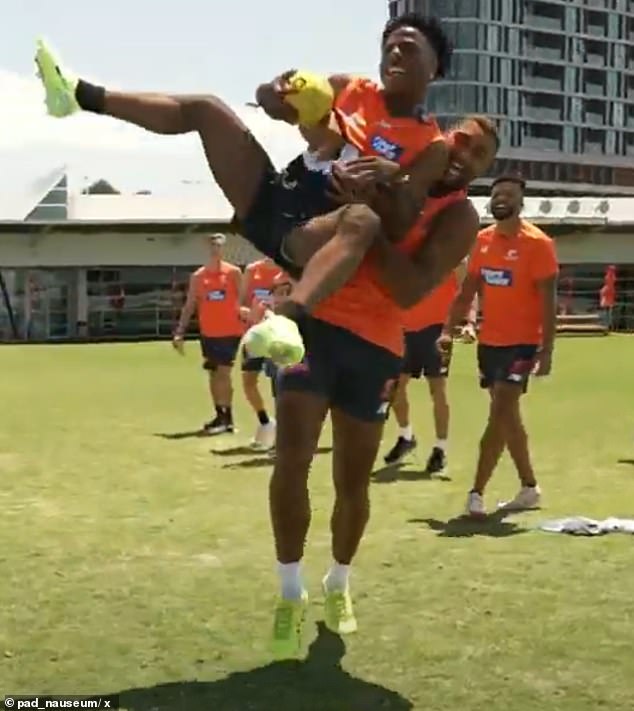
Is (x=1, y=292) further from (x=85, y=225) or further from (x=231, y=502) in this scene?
(x=231, y=502)

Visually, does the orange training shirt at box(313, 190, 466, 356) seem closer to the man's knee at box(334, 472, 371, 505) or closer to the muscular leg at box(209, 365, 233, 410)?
the man's knee at box(334, 472, 371, 505)

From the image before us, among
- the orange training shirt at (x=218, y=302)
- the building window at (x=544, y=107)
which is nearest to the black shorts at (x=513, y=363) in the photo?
the orange training shirt at (x=218, y=302)

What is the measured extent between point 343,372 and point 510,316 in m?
3.40

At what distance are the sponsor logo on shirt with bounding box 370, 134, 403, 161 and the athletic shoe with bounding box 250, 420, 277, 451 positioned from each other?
7178mm

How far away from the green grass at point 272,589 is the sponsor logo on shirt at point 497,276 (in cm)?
147

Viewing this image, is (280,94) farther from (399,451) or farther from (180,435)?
(180,435)

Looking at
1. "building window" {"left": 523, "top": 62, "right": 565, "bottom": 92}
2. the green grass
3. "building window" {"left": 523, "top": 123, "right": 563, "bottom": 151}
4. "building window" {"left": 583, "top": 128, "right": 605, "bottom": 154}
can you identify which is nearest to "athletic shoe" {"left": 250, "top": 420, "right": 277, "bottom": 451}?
the green grass

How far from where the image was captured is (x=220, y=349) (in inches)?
566

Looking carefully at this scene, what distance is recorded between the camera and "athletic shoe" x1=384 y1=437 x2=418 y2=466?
35.4ft

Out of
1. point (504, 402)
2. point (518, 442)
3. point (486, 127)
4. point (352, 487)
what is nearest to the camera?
point (352, 487)

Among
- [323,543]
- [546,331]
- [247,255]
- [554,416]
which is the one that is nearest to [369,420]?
[323,543]

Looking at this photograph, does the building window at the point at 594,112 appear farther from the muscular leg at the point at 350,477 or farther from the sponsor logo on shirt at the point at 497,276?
the muscular leg at the point at 350,477

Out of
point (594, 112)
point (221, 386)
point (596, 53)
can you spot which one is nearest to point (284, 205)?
point (221, 386)

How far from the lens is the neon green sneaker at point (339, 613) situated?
5199 millimetres
